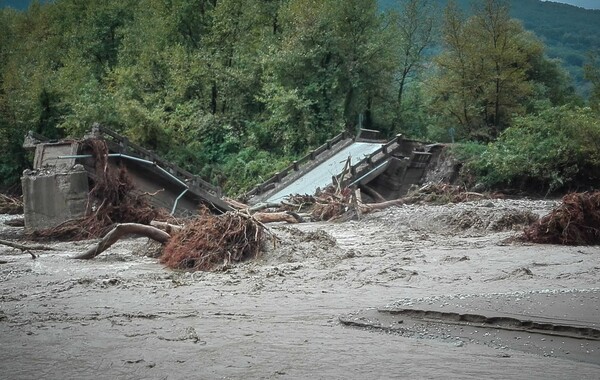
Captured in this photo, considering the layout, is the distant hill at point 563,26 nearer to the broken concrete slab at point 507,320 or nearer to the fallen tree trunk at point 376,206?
the fallen tree trunk at point 376,206

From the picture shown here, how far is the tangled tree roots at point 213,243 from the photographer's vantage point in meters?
14.6

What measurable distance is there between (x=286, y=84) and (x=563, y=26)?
78.6 m

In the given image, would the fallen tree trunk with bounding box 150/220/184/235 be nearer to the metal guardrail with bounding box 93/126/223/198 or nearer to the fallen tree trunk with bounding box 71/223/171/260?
the fallen tree trunk with bounding box 71/223/171/260

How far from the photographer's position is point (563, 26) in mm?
110312

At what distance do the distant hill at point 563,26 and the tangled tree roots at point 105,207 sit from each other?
67.1 m

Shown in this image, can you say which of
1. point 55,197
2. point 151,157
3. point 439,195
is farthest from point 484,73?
point 55,197

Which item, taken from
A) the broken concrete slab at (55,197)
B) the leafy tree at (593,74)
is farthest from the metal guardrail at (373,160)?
the leafy tree at (593,74)

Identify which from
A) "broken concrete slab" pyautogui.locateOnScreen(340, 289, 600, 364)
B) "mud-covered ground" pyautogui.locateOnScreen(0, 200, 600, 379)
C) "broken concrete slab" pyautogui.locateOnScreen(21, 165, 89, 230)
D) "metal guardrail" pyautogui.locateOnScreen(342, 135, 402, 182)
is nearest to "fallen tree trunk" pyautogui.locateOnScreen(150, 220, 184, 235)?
"mud-covered ground" pyautogui.locateOnScreen(0, 200, 600, 379)

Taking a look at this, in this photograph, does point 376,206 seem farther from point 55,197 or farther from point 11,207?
point 11,207

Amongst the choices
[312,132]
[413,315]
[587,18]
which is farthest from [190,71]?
[587,18]

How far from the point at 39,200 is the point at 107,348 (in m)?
14.3

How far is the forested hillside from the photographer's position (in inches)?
1580

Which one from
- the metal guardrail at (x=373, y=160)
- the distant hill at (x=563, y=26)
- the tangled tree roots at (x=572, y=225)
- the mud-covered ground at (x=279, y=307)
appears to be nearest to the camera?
the mud-covered ground at (x=279, y=307)

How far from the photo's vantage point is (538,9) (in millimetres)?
124625
